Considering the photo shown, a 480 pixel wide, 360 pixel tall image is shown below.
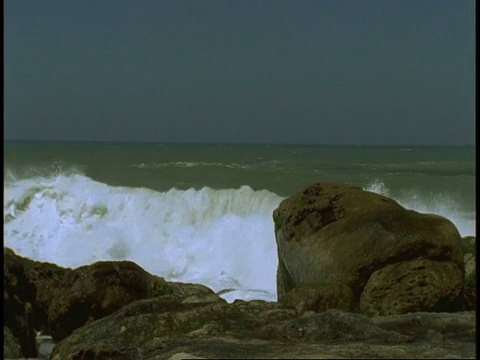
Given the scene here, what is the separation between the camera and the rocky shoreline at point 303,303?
4.53 metres

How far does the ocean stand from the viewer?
17.2m

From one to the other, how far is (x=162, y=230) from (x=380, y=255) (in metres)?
13.0

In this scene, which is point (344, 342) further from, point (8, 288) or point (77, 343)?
point (8, 288)

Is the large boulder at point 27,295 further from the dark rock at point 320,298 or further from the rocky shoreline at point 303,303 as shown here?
the dark rock at point 320,298

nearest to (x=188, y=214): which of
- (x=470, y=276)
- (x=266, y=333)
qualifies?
(x=470, y=276)

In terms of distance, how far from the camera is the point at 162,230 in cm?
1997

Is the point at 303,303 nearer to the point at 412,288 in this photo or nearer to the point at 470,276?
the point at 412,288

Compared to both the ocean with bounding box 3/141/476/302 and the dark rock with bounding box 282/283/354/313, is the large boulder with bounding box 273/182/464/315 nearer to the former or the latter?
the dark rock with bounding box 282/283/354/313

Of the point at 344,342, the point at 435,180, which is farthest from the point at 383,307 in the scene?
the point at 435,180

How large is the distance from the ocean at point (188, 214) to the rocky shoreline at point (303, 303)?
15.0ft

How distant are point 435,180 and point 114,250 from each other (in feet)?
44.4

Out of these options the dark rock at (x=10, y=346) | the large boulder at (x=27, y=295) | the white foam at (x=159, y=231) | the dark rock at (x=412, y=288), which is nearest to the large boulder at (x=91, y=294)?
the large boulder at (x=27, y=295)

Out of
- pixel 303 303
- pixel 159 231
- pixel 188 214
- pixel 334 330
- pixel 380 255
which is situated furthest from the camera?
pixel 188 214

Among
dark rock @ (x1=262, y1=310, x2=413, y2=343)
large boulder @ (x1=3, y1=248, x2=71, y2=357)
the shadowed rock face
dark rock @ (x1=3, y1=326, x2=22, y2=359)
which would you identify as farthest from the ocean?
dark rock @ (x1=262, y1=310, x2=413, y2=343)
